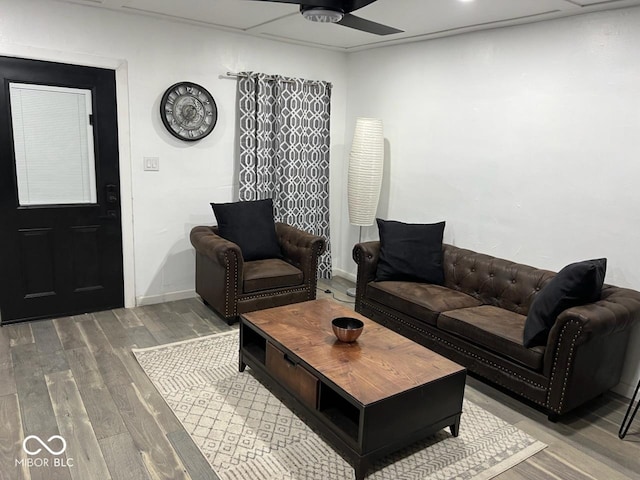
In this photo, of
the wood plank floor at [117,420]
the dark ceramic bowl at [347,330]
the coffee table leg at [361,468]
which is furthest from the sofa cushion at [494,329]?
the coffee table leg at [361,468]

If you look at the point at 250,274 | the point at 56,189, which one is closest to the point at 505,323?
the point at 250,274

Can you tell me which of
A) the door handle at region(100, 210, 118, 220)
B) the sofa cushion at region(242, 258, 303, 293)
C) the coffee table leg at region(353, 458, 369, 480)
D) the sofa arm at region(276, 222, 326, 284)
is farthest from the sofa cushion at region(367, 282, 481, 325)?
the door handle at region(100, 210, 118, 220)

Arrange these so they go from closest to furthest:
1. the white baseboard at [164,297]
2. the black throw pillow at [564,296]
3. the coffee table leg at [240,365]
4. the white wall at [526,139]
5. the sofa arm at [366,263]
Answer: the black throw pillow at [564,296]
the white wall at [526,139]
the coffee table leg at [240,365]
the sofa arm at [366,263]
the white baseboard at [164,297]

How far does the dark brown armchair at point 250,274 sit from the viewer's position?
3898mm

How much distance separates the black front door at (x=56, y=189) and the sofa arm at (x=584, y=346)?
3.52m

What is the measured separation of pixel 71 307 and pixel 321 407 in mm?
2685

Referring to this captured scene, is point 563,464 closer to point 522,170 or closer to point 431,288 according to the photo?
point 431,288

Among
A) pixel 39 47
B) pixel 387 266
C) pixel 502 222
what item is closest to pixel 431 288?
pixel 387 266

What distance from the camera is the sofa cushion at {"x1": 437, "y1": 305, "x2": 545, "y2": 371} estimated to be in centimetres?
286

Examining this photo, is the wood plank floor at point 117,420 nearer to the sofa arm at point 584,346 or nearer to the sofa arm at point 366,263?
the sofa arm at point 584,346

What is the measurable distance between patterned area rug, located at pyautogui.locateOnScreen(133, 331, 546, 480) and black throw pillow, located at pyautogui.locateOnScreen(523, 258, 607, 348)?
1.85ft

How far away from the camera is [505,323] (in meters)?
3.16

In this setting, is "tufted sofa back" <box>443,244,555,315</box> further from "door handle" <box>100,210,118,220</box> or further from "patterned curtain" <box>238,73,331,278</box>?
"door handle" <box>100,210,118,220</box>

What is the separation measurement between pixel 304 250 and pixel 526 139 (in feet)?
6.62
